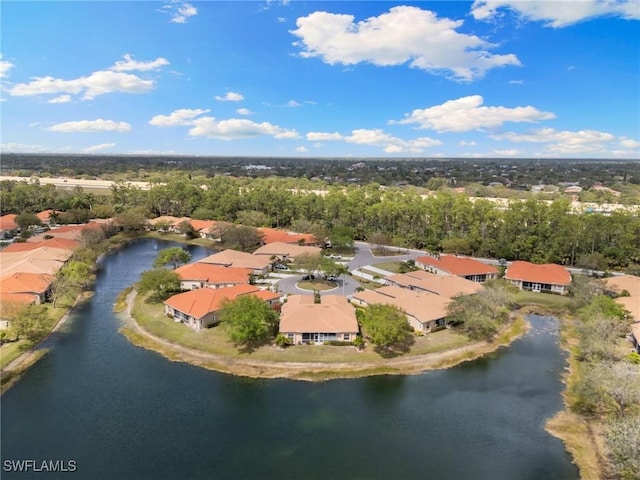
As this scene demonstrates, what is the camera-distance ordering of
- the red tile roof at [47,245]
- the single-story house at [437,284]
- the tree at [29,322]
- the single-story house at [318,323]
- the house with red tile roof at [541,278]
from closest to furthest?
1. the tree at [29,322]
2. the single-story house at [318,323]
3. the single-story house at [437,284]
4. the house with red tile roof at [541,278]
5. the red tile roof at [47,245]

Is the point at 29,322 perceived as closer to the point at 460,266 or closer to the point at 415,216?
the point at 460,266

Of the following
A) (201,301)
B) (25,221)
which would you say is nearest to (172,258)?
(201,301)

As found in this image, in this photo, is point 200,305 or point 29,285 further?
point 29,285

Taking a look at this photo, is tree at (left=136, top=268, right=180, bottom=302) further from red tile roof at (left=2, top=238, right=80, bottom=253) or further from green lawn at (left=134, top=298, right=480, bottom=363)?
red tile roof at (left=2, top=238, right=80, bottom=253)

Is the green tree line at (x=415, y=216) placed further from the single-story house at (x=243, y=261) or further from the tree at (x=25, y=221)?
the single-story house at (x=243, y=261)

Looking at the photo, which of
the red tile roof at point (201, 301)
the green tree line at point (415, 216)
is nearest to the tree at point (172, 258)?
the red tile roof at point (201, 301)
